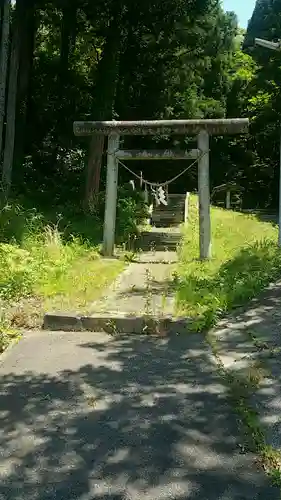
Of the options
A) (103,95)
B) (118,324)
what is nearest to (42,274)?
(118,324)

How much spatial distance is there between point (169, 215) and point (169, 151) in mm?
7881

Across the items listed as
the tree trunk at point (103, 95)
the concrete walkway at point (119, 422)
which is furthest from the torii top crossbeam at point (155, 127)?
the tree trunk at point (103, 95)

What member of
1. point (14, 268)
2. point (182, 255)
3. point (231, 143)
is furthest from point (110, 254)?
point (231, 143)

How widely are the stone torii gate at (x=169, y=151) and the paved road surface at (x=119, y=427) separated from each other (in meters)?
5.38

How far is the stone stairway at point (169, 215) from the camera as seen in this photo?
60.4 feet

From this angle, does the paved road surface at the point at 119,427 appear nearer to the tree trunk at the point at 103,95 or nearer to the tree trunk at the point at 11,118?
the tree trunk at the point at 11,118

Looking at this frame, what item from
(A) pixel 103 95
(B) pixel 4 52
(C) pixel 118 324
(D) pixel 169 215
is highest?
(B) pixel 4 52

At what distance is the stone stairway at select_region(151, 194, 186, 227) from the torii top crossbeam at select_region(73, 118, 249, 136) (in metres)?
7.11

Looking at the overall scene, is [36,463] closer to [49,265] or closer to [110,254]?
[49,265]

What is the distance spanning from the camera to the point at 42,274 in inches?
328

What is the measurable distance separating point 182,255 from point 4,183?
6712mm

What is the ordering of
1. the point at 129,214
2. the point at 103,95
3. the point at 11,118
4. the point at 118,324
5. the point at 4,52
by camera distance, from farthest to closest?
the point at 103,95 < the point at 11,118 < the point at 129,214 < the point at 4,52 < the point at 118,324

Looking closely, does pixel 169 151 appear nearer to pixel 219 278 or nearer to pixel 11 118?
pixel 219 278

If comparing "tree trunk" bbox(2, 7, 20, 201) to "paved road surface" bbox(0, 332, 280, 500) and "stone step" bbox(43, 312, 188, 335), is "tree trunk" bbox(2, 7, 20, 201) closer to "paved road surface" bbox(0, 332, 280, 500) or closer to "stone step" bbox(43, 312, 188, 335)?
"stone step" bbox(43, 312, 188, 335)
